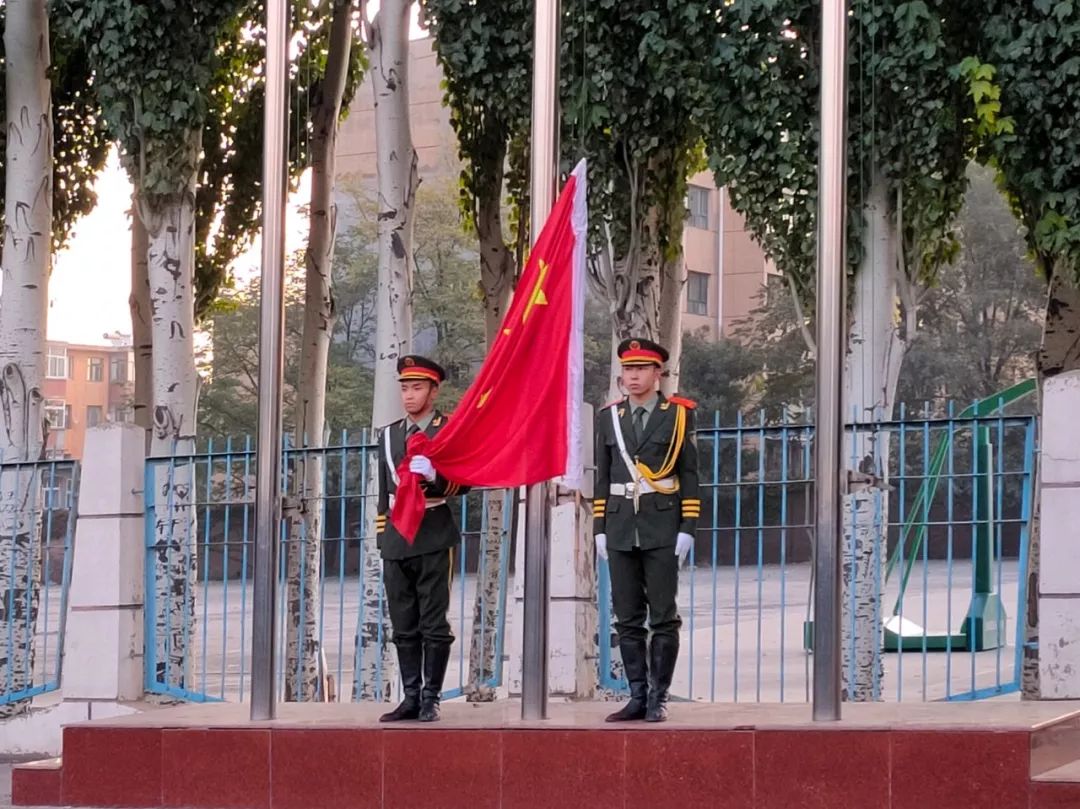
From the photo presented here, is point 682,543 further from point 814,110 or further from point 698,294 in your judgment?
point 698,294


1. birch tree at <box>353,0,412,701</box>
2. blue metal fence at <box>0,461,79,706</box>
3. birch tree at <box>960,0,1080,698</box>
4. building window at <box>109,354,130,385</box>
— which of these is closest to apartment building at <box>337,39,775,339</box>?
building window at <box>109,354,130,385</box>

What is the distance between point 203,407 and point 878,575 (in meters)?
32.0

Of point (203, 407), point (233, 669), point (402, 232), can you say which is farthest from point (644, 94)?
point (203, 407)

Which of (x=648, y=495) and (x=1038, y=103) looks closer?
(x=648, y=495)

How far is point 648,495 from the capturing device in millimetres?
7578

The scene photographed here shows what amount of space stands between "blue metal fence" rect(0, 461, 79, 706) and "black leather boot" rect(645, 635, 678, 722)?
15.8 ft

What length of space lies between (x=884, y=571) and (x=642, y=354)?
21.1 ft

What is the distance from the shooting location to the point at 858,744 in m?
6.65

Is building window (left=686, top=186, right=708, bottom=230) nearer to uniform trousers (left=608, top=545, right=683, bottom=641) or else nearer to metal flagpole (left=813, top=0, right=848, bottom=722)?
uniform trousers (left=608, top=545, right=683, bottom=641)

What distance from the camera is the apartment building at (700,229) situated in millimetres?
47594

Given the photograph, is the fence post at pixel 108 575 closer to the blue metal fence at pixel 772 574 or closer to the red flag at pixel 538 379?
the blue metal fence at pixel 772 574

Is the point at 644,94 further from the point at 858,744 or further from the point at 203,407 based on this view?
the point at 203,407

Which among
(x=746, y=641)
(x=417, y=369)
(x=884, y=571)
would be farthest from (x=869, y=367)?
(x=746, y=641)

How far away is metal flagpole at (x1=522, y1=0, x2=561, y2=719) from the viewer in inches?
289
